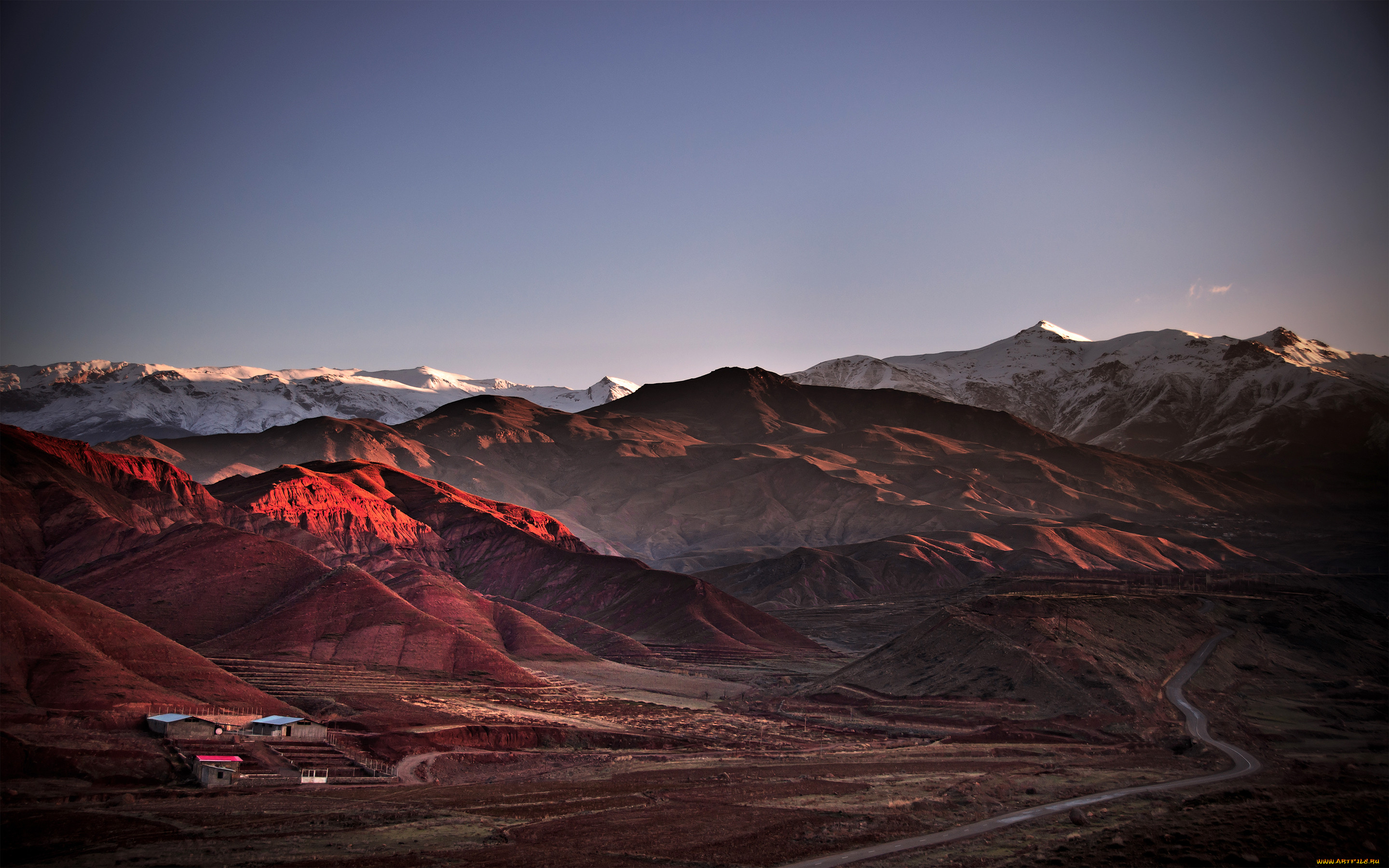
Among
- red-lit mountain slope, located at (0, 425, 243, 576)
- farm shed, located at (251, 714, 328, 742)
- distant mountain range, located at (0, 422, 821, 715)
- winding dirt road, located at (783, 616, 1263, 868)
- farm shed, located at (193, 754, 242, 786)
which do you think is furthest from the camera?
red-lit mountain slope, located at (0, 425, 243, 576)

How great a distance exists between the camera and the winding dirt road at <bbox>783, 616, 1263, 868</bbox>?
4494 cm

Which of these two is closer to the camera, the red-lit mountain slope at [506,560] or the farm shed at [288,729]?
the farm shed at [288,729]

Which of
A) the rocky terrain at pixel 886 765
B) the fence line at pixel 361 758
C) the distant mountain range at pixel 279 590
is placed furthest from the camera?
the distant mountain range at pixel 279 590

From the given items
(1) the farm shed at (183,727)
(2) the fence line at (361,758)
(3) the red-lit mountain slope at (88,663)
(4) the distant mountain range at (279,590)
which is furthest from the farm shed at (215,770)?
(4) the distant mountain range at (279,590)

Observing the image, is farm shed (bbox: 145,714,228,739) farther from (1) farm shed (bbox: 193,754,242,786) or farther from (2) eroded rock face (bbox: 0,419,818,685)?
(2) eroded rock face (bbox: 0,419,818,685)

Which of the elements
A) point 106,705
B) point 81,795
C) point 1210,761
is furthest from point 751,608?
point 81,795

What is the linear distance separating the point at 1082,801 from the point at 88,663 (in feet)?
201

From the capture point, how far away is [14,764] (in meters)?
52.4

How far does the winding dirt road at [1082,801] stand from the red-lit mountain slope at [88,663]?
45.5 metres

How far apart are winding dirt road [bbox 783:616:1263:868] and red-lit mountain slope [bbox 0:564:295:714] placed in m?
45.5

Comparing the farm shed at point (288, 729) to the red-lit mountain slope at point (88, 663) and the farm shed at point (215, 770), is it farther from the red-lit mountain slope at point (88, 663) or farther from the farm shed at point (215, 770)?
the farm shed at point (215, 770)

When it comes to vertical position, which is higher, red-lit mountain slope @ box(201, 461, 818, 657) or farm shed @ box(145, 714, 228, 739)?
red-lit mountain slope @ box(201, 461, 818, 657)

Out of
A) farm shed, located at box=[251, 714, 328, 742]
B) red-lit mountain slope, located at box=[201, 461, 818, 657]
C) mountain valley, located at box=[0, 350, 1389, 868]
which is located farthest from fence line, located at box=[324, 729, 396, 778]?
red-lit mountain slope, located at box=[201, 461, 818, 657]

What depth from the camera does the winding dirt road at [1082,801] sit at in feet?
147
